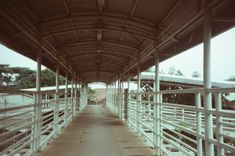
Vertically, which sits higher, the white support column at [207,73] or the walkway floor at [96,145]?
the white support column at [207,73]

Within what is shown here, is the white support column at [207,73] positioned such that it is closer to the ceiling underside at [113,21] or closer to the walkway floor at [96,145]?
the ceiling underside at [113,21]

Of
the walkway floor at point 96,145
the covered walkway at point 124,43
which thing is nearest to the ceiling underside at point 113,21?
the covered walkway at point 124,43

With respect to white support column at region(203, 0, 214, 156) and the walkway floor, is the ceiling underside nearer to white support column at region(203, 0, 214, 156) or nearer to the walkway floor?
white support column at region(203, 0, 214, 156)

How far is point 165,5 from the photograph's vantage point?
4.22 meters

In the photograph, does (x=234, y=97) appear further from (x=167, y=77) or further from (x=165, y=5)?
(x=167, y=77)

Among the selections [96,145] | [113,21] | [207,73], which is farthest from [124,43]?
[207,73]

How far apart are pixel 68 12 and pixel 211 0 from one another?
271 centimetres

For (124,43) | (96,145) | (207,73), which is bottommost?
(96,145)

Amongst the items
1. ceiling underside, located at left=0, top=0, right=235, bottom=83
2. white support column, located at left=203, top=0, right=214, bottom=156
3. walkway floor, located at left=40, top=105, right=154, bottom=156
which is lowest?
walkway floor, located at left=40, top=105, right=154, bottom=156

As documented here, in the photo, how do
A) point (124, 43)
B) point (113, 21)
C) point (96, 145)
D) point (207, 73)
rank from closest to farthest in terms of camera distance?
point (207, 73), point (113, 21), point (96, 145), point (124, 43)

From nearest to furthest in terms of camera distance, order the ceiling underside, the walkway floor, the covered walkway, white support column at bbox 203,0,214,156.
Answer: white support column at bbox 203,0,214,156 → the covered walkway → the ceiling underside → the walkway floor

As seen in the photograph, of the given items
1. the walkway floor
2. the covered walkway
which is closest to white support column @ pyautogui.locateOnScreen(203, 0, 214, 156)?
the covered walkway

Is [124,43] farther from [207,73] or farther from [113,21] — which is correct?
[207,73]

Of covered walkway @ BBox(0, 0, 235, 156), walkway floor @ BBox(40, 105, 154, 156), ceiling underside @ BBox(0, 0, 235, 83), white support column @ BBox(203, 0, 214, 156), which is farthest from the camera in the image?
walkway floor @ BBox(40, 105, 154, 156)
